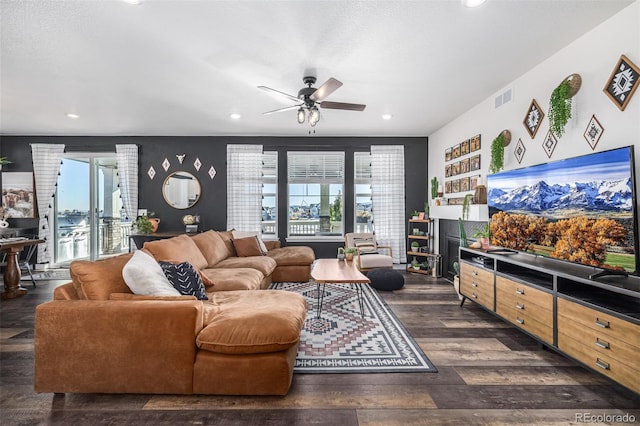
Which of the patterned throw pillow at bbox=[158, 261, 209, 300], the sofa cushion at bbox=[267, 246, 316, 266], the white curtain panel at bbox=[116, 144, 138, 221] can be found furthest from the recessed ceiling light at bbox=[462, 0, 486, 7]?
the white curtain panel at bbox=[116, 144, 138, 221]

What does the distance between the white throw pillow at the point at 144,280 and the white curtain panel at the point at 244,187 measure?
12.2 ft

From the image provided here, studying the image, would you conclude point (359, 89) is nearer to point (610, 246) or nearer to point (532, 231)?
point (532, 231)

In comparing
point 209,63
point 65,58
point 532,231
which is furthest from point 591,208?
point 65,58

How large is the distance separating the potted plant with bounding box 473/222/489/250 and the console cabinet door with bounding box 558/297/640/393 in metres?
1.35

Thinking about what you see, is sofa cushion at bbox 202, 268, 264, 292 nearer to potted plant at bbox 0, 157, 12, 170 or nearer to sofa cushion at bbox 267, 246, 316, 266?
sofa cushion at bbox 267, 246, 316, 266

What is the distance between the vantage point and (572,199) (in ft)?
7.85

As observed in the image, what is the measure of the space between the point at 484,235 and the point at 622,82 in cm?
213

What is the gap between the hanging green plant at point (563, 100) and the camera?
2.62 meters

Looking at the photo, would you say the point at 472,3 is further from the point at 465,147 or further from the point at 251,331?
the point at 465,147

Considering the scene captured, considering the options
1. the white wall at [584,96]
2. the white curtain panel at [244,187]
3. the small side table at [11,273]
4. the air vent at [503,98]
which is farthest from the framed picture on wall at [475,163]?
the small side table at [11,273]

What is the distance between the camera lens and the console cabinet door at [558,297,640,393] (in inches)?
70.9

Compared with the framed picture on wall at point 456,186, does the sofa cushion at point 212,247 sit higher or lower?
lower

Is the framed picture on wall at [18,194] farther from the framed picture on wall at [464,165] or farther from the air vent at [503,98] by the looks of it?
the air vent at [503,98]

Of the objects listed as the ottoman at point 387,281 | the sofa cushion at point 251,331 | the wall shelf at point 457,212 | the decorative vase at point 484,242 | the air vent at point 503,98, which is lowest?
the ottoman at point 387,281
